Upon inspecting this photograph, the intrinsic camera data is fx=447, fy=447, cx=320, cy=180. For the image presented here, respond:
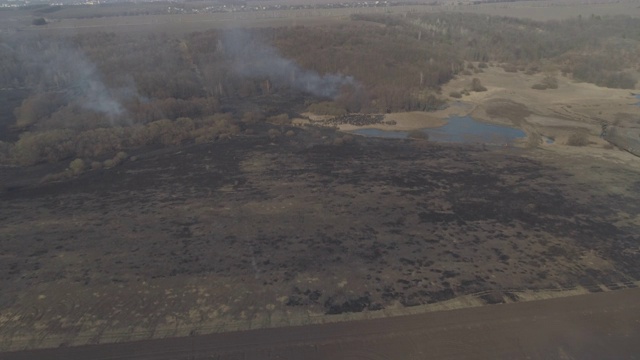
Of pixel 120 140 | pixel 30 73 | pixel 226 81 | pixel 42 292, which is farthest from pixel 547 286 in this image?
pixel 30 73

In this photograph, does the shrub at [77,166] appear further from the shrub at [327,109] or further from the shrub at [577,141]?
the shrub at [577,141]

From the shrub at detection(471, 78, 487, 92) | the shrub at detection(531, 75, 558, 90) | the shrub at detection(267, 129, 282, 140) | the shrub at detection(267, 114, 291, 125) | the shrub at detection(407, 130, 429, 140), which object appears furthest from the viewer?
the shrub at detection(531, 75, 558, 90)

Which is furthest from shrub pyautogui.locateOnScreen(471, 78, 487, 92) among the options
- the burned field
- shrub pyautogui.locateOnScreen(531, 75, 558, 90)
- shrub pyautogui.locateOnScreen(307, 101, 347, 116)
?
the burned field

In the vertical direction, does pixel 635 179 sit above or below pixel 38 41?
below

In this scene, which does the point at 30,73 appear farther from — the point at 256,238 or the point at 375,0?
the point at 375,0

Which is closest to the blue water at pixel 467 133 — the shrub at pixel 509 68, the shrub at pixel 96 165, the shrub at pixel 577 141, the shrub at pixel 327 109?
the shrub at pixel 577 141

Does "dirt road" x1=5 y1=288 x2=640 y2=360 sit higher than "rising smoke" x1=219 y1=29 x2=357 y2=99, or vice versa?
"rising smoke" x1=219 y1=29 x2=357 y2=99

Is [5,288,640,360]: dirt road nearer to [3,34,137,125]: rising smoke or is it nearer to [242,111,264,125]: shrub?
[242,111,264,125]: shrub
